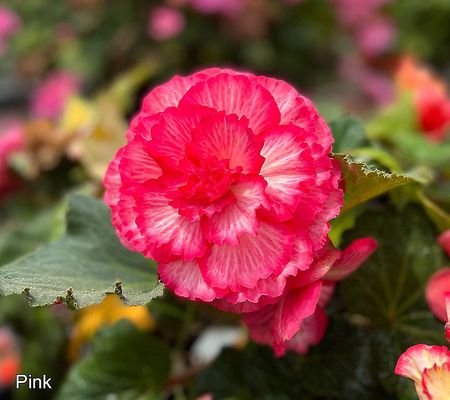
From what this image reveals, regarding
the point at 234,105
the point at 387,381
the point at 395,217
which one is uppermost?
the point at 234,105

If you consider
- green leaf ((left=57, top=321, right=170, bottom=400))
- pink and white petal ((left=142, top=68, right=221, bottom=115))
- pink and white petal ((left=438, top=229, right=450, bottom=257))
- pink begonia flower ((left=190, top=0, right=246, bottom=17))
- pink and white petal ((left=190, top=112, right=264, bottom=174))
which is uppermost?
pink begonia flower ((left=190, top=0, right=246, bottom=17))

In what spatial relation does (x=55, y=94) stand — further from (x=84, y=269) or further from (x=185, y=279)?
(x=185, y=279)

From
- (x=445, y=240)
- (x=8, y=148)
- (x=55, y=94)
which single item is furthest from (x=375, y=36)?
(x=445, y=240)

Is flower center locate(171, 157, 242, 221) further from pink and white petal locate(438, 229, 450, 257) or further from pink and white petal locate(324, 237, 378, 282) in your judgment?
pink and white petal locate(438, 229, 450, 257)

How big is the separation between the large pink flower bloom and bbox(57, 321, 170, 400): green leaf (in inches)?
10.1

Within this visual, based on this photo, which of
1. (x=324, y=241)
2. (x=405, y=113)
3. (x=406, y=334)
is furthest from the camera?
(x=405, y=113)

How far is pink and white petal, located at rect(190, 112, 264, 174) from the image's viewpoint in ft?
1.35

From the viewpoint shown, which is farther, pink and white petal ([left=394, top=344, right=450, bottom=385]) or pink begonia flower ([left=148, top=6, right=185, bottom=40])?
pink begonia flower ([left=148, top=6, right=185, bottom=40])

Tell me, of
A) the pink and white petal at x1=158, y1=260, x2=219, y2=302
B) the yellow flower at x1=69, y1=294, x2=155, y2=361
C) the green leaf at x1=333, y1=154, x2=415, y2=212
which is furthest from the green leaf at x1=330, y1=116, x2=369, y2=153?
the yellow flower at x1=69, y1=294, x2=155, y2=361

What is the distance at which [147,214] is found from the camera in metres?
0.42

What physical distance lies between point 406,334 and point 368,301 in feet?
0.14

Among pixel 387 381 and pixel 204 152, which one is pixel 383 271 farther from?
pixel 204 152

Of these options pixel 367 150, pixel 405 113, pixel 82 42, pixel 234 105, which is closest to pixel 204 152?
pixel 234 105

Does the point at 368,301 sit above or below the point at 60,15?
below
